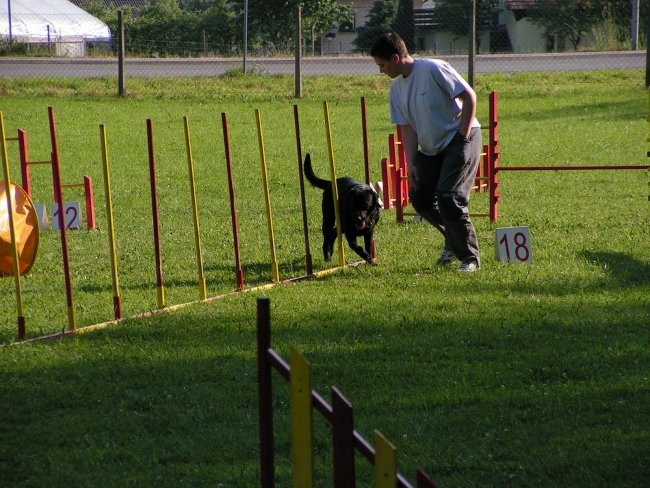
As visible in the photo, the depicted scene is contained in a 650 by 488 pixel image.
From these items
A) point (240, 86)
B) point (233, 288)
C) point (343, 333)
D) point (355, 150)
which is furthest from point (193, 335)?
point (240, 86)

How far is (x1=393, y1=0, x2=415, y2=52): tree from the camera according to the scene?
1315 inches

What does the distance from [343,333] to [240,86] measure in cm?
1850

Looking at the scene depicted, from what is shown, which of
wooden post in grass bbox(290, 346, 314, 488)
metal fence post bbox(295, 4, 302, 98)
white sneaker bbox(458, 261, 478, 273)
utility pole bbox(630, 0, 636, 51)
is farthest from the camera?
utility pole bbox(630, 0, 636, 51)

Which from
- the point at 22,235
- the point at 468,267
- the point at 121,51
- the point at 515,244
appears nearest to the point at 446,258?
the point at 468,267

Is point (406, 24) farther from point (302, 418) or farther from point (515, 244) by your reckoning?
point (302, 418)

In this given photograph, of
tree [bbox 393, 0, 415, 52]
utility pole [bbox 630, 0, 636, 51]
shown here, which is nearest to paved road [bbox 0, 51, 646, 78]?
utility pole [bbox 630, 0, 636, 51]

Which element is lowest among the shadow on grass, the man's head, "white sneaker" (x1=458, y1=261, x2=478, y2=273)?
the shadow on grass

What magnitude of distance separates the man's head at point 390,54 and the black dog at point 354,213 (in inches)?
42.7

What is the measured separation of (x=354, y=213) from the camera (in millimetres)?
8609

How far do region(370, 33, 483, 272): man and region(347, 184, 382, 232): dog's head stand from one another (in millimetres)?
418

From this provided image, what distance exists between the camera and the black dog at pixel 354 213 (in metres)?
8.62

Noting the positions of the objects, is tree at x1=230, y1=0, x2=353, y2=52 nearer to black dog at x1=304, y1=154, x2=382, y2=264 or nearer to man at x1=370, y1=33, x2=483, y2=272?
black dog at x1=304, y1=154, x2=382, y2=264

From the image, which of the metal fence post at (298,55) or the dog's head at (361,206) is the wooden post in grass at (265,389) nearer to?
the dog's head at (361,206)

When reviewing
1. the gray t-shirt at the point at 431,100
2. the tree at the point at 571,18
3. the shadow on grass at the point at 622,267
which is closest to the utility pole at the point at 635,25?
the tree at the point at 571,18
